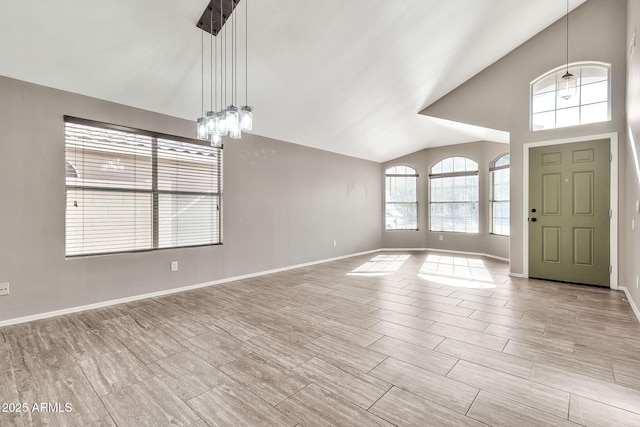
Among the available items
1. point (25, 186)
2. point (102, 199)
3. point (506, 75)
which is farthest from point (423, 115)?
point (25, 186)

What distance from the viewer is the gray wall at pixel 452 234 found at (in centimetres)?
675

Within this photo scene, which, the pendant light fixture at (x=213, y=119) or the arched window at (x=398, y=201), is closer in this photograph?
the pendant light fixture at (x=213, y=119)

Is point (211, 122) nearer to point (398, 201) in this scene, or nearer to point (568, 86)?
point (568, 86)

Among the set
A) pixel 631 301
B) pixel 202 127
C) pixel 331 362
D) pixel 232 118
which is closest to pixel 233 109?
pixel 232 118

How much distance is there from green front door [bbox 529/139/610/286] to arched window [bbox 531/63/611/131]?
1.28 ft

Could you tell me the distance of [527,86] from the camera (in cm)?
485

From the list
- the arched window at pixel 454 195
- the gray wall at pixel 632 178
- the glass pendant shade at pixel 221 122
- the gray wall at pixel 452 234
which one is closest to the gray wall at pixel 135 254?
the glass pendant shade at pixel 221 122

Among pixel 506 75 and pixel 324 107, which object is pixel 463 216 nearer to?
pixel 506 75

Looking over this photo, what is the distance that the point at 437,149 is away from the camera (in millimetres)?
7680

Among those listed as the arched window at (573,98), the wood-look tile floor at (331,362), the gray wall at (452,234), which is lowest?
the wood-look tile floor at (331,362)

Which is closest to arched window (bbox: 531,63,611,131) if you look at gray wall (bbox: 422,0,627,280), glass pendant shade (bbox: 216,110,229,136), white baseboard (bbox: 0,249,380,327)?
gray wall (bbox: 422,0,627,280)

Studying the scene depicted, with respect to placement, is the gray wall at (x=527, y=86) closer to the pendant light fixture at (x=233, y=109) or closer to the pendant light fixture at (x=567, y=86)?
the pendant light fixture at (x=567, y=86)

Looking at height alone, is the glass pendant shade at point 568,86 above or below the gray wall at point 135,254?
above

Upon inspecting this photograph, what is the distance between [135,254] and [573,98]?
21.5 ft
